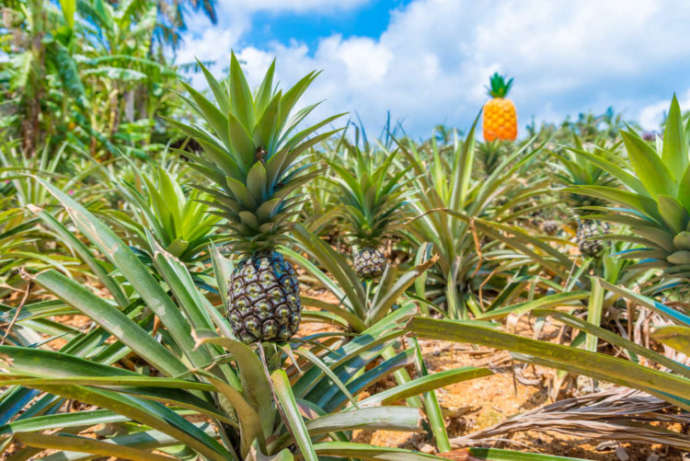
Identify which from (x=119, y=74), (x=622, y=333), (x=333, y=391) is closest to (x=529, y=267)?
(x=622, y=333)

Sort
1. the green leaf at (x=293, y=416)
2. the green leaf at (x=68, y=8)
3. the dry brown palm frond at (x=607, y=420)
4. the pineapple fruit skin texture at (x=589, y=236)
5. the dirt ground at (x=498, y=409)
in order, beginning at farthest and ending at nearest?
the green leaf at (x=68, y=8) → the pineapple fruit skin texture at (x=589, y=236) → the dirt ground at (x=498, y=409) → the dry brown palm frond at (x=607, y=420) → the green leaf at (x=293, y=416)

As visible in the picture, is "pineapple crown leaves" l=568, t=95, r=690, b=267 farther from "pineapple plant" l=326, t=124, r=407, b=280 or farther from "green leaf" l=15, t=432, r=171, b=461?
"green leaf" l=15, t=432, r=171, b=461

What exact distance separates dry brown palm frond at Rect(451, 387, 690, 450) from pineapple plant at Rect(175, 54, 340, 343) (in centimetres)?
63

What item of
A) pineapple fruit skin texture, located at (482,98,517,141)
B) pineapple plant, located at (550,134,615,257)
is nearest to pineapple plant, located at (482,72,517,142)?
pineapple fruit skin texture, located at (482,98,517,141)

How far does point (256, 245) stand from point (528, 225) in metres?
3.65

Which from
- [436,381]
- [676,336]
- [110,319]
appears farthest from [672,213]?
[110,319]

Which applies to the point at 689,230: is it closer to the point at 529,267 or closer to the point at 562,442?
A: the point at 562,442

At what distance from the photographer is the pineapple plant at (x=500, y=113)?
15.7ft

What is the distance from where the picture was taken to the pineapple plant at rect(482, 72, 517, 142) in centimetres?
477

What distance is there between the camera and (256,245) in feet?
3.13

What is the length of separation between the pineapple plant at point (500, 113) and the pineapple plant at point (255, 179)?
14.6 ft

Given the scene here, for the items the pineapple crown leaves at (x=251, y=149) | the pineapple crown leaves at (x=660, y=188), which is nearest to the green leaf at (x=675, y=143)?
the pineapple crown leaves at (x=660, y=188)

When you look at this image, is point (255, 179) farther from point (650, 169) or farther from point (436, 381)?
point (650, 169)

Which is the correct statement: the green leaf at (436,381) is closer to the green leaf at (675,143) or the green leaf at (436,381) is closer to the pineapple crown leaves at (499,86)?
the green leaf at (675,143)
